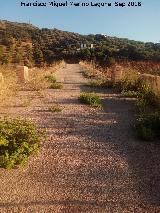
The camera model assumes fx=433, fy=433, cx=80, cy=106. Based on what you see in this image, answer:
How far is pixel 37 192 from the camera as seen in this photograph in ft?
17.3

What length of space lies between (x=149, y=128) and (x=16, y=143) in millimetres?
2798

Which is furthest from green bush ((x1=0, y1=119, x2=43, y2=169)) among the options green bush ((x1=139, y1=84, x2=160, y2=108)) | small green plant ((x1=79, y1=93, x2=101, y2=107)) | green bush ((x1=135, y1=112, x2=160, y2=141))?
small green plant ((x1=79, y1=93, x2=101, y2=107))

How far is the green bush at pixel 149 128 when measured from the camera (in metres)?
7.80

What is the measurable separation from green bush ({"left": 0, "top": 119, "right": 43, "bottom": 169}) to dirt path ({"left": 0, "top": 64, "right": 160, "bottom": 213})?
0.15m

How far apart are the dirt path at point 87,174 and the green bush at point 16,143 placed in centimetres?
15

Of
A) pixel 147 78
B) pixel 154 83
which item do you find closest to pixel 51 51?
pixel 147 78

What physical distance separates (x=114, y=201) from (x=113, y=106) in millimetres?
7377

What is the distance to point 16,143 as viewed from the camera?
629cm

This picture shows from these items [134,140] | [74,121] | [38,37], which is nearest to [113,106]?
[74,121]

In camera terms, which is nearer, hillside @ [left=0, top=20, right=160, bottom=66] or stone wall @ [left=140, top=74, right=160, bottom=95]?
stone wall @ [left=140, top=74, right=160, bottom=95]

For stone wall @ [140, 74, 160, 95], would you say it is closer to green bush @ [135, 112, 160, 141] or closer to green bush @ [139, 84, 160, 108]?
green bush @ [139, 84, 160, 108]

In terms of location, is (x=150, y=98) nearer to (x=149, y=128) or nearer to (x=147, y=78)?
(x=147, y=78)

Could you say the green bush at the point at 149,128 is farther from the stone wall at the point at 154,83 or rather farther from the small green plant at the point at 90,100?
the small green plant at the point at 90,100

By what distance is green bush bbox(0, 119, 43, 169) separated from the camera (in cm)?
592
